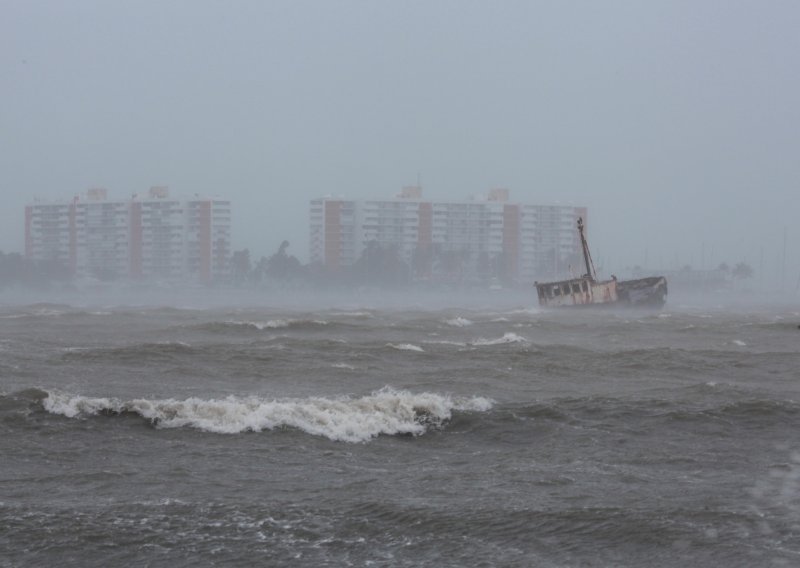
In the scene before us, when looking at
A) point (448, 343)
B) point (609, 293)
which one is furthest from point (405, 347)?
point (609, 293)

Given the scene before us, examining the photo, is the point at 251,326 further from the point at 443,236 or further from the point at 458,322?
the point at 443,236

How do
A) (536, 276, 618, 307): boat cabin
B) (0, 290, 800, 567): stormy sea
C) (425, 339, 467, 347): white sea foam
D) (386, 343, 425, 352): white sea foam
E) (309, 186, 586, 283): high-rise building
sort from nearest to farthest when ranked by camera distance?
1. (0, 290, 800, 567): stormy sea
2. (386, 343, 425, 352): white sea foam
3. (425, 339, 467, 347): white sea foam
4. (536, 276, 618, 307): boat cabin
5. (309, 186, 586, 283): high-rise building

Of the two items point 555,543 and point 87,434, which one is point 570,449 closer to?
point 555,543

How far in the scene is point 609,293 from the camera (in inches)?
2516

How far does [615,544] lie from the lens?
29.4 feet

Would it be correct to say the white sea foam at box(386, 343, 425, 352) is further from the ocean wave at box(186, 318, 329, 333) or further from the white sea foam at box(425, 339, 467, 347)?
the ocean wave at box(186, 318, 329, 333)

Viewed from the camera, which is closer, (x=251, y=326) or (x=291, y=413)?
(x=291, y=413)

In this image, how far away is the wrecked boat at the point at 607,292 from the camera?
6391 cm

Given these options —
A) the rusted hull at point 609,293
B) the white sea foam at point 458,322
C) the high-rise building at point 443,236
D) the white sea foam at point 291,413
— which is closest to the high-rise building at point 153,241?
the high-rise building at point 443,236

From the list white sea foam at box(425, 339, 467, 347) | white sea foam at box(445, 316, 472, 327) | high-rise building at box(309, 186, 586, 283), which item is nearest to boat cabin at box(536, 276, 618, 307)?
white sea foam at box(445, 316, 472, 327)

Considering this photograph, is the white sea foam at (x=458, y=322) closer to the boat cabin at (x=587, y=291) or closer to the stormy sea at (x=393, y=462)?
the boat cabin at (x=587, y=291)

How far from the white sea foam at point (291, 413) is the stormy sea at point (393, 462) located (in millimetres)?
41

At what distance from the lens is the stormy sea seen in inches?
348

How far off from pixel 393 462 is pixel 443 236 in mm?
165668
